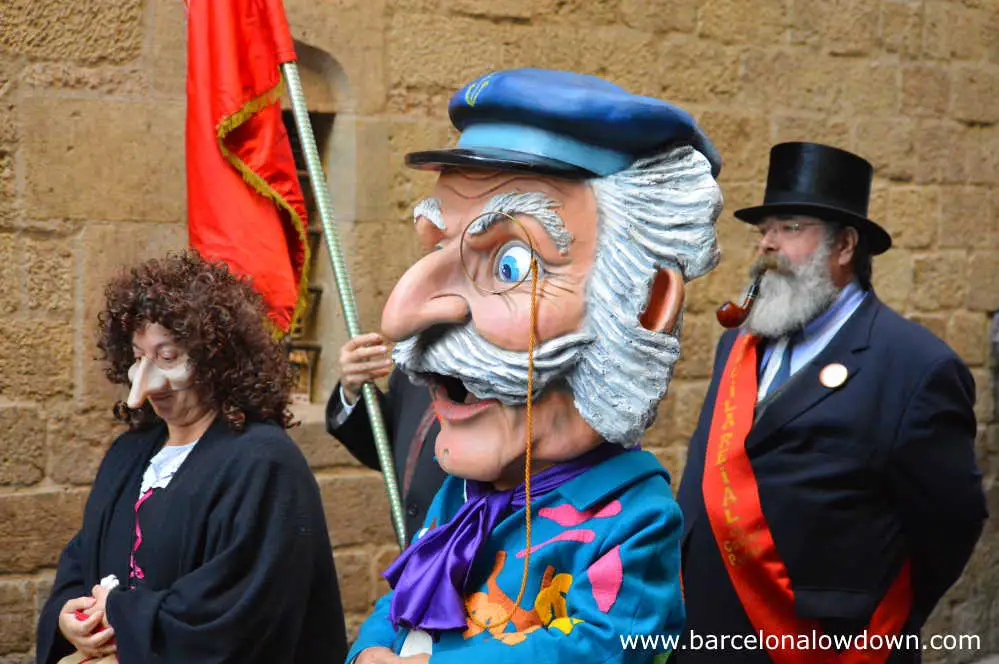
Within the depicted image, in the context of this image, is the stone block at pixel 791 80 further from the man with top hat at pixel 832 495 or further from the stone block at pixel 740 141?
the man with top hat at pixel 832 495

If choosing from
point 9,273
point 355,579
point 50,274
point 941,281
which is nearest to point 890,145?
point 941,281

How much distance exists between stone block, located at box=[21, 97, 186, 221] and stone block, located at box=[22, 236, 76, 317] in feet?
0.30

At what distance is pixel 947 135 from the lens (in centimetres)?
616

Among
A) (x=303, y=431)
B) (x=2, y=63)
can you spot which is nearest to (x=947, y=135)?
(x=303, y=431)

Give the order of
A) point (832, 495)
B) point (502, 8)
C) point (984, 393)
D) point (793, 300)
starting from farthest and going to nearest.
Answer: point (984, 393), point (502, 8), point (793, 300), point (832, 495)

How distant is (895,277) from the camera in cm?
602

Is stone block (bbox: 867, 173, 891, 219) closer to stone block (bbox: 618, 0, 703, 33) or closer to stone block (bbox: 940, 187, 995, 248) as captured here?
stone block (bbox: 940, 187, 995, 248)

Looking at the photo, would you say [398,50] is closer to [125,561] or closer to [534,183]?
[125,561]

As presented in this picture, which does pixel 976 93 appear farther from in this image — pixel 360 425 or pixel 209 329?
pixel 209 329

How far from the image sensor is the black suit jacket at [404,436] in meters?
3.25

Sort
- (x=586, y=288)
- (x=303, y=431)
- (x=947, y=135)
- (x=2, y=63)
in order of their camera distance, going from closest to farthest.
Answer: (x=586, y=288), (x=2, y=63), (x=303, y=431), (x=947, y=135)

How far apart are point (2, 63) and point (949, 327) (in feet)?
14.0

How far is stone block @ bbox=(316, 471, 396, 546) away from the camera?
15.5 feet

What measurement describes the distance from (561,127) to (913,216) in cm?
444
